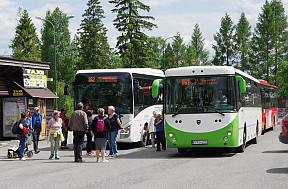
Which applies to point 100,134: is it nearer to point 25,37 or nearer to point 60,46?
point 25,37

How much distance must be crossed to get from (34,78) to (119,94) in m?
9.76

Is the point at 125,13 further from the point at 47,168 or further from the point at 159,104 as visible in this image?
the point at 47,168

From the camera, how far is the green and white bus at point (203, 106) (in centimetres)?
1491

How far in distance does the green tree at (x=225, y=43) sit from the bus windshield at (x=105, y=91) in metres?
61.8

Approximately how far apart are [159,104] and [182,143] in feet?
24.7

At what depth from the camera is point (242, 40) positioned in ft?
259

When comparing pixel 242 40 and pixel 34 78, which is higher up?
pixel 242 40

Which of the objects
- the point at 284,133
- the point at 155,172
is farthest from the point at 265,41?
the point at 155,172

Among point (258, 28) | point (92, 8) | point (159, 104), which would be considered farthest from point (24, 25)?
point (159, 104)

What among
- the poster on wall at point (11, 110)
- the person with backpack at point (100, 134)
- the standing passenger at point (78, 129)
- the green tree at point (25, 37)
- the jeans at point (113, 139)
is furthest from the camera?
the green tree at point (25, 37)

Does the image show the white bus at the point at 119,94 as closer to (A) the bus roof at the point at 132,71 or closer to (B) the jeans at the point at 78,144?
(A) the bus roof at the point at 132,71

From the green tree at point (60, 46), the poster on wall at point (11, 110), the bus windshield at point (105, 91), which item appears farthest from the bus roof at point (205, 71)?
the green tree at point (60, 46)

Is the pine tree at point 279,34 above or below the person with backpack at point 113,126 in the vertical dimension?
above

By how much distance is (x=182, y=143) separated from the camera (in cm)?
1523
